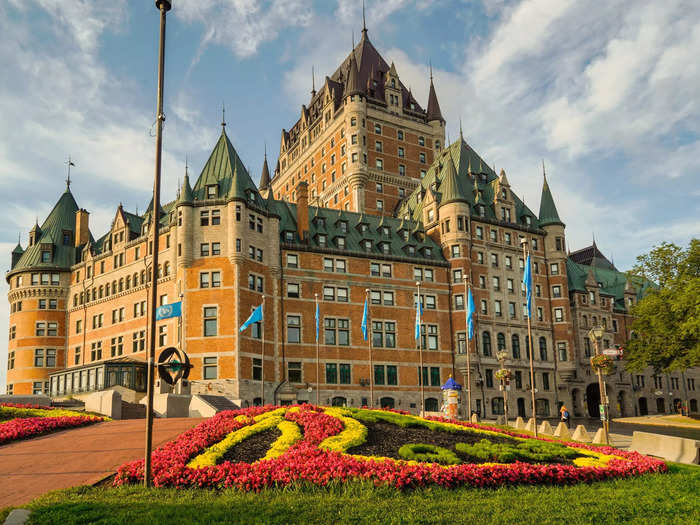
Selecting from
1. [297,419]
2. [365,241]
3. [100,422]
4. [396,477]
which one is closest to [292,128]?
[365,241]

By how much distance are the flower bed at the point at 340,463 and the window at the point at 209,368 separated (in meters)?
32.8

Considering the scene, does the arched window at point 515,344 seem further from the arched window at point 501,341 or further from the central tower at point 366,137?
the central tower at point 366,137

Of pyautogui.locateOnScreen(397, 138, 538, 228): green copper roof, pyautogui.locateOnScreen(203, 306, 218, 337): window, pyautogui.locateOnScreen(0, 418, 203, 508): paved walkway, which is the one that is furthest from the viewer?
pyautogui.locateOnScreen(397, 138, 538, 228): green copper roof

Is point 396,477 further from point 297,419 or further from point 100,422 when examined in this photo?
point 100,422

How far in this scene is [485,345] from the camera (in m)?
70.4

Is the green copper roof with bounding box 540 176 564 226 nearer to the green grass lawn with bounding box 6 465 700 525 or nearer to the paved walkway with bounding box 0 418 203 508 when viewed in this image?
the paved walkway with bounding box 0 418 203 508

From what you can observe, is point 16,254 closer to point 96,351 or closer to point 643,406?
point 96,351

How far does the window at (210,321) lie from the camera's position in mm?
56969

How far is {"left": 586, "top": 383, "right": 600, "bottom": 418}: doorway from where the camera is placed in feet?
264

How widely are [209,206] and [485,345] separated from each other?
32056mm

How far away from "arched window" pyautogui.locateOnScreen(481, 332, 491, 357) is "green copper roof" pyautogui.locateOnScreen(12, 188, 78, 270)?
155 feet

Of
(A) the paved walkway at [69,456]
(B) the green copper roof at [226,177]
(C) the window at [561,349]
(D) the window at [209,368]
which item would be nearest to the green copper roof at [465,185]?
(C) the window at [561,349]

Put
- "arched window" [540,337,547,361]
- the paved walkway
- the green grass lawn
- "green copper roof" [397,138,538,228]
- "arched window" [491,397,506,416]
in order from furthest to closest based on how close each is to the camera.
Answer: "green copper roof" [397,138,538,228], "arched window" [540,337,547,361], "arched window" [491,397,506,416], the paved walkway, the green grass lawn

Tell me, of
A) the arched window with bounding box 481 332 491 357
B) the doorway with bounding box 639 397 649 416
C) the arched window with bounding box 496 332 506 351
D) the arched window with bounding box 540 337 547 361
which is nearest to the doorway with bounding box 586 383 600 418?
the arched window with bounding box 540 337 547 361
